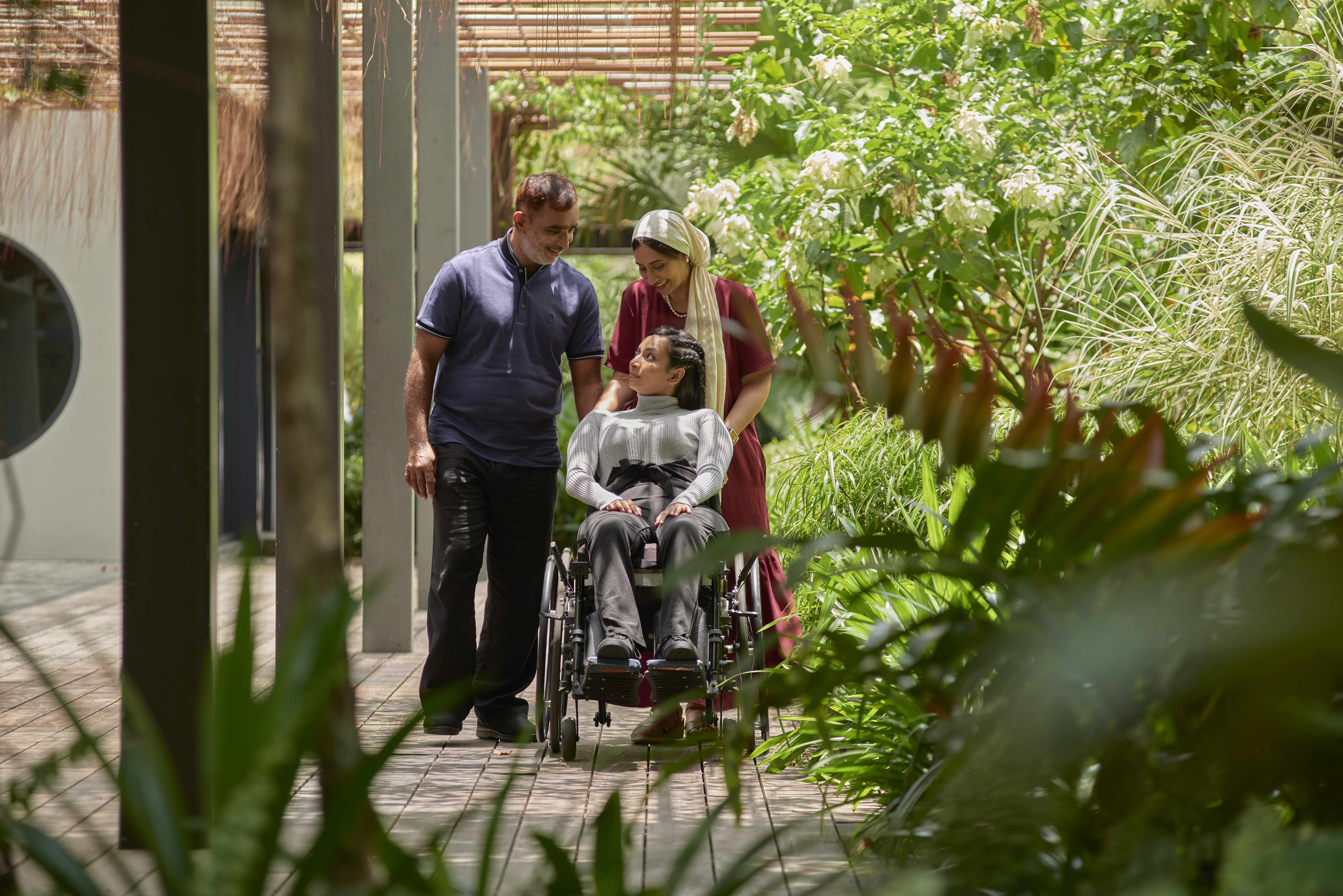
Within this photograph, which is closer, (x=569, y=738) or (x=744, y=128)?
(x=569, y=738)

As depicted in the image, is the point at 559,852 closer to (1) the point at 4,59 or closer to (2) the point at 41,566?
(1) the point at 4,59

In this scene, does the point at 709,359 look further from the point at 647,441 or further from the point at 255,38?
the point at 255,38

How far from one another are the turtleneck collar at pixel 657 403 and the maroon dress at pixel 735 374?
0.19 meters

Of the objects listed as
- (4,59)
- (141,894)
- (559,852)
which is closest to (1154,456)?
(559,852)

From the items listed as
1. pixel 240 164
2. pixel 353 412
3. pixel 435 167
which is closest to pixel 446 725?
pixel 435 167

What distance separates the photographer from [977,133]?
479 centimetres

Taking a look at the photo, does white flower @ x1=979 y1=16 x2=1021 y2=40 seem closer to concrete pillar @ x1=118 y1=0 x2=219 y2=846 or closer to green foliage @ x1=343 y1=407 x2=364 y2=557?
concrete pillar @ x1=118 y1=0 x2=219 y2=846

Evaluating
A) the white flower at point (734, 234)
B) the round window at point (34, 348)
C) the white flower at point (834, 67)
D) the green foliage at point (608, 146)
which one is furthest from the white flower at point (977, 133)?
the round window at point (34, 348)

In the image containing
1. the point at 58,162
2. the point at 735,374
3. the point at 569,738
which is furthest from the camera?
the point at 58,162

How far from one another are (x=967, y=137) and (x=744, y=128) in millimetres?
1146

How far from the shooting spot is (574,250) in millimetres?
9625

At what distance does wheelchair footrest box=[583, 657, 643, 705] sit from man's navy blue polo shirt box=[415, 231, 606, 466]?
2.60ft

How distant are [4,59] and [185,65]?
1.17 meters

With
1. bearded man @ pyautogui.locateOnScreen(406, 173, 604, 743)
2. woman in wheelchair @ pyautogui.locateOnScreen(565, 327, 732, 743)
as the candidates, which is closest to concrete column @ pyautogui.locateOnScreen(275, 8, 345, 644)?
bearded man @ pyautogui.locateOnScreen(406, 173, 604, 743)
